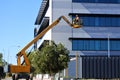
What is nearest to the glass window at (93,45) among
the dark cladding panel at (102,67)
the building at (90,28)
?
the building at (90,28)

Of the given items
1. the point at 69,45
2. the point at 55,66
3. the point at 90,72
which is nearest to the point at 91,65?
the point at 90,72

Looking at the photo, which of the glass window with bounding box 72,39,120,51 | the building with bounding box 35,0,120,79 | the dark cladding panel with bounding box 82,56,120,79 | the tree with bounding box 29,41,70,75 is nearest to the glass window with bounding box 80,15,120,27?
the building with bounding box 35,0,120,79

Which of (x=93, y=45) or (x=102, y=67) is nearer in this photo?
(x=102, y=67)

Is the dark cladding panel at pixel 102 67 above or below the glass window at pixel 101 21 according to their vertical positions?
below

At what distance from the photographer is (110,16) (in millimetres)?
90250

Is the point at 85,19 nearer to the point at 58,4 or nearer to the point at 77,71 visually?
the point at 58,4

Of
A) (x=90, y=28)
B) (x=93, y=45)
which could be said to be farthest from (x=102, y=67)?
(x=90, y=28)

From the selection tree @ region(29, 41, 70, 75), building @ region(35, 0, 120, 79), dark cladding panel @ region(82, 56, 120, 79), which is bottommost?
dark cladding panel @ region(82, 56, 120, 79)

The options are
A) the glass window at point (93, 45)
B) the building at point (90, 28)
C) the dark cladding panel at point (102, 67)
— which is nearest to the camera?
the dark cladding panel at point (102, 67)

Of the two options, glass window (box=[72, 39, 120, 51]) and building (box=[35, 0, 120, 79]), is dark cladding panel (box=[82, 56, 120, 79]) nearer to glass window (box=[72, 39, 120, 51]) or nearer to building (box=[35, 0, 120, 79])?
building (box=[35, 0, 120, 79])

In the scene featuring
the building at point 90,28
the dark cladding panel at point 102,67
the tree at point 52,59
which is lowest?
the dark cladding panel at point 102,67

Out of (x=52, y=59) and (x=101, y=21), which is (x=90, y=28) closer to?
(x=101, y=21)

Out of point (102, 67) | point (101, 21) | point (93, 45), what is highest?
point (101, 21)

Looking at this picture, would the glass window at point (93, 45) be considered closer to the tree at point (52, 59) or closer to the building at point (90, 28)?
the building at point (90, 28)
